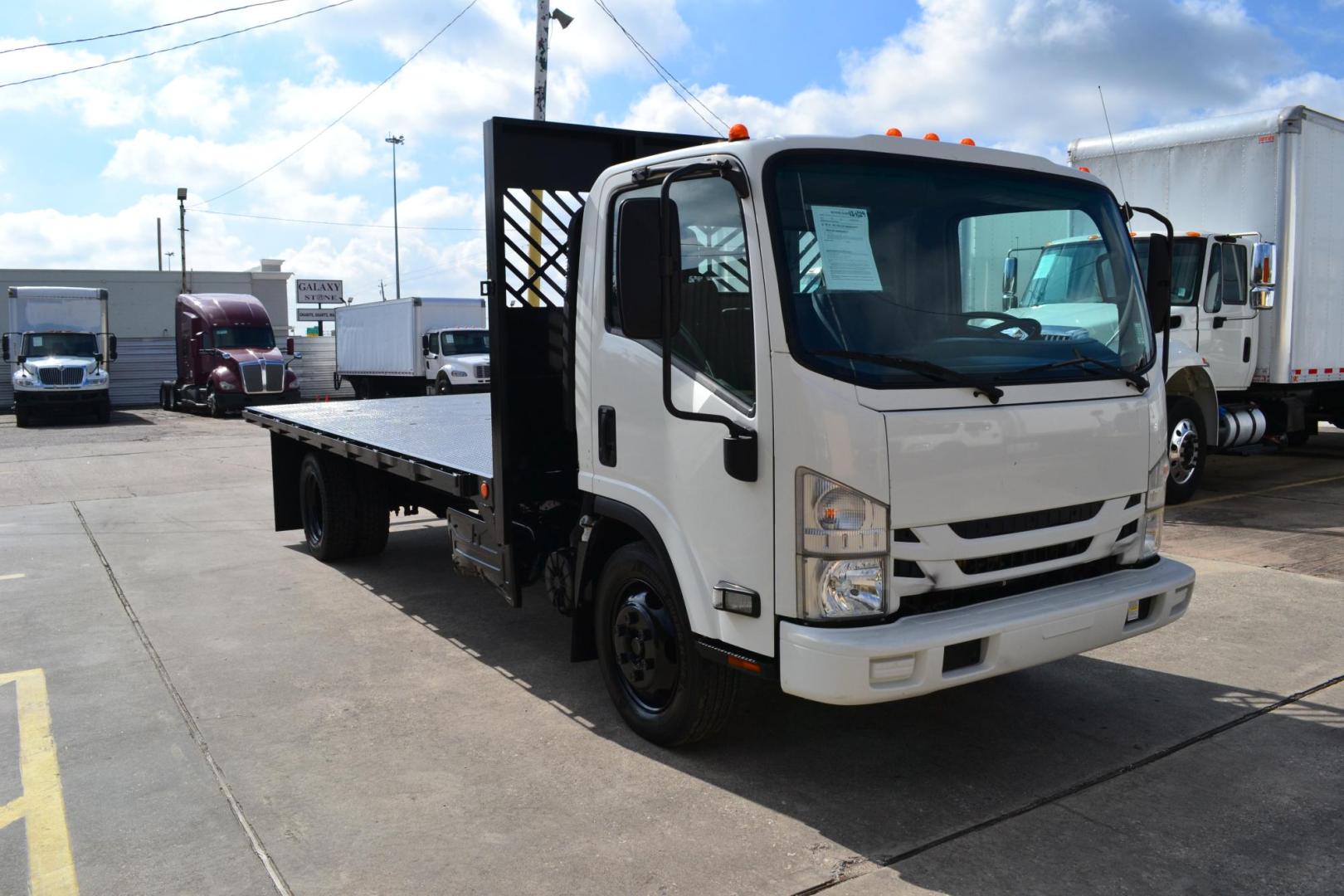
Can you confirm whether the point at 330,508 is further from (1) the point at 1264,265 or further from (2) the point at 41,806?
(1) the point at 1264,265

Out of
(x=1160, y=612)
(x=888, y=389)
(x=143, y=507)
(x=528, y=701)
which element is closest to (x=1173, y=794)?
(x=1160, y=612)

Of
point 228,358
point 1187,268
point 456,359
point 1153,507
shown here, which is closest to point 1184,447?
point 1187,268

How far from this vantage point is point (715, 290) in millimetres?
3836

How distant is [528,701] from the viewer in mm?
5062

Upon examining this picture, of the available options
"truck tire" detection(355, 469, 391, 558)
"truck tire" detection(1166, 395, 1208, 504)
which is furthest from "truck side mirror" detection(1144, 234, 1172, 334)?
"truck tire" detection(1166, 395, 1208, 504)

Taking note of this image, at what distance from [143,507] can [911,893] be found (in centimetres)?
1014

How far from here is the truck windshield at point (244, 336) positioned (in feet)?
87.8

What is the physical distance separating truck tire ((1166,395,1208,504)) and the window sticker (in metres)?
7.60

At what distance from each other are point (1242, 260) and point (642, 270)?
9.24 m

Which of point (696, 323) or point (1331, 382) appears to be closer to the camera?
point (696, 323)

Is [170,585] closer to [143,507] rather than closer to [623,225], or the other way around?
[143,507]

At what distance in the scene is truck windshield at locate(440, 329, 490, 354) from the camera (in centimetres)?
2592

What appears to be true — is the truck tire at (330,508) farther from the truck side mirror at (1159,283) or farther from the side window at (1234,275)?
the side window at (1234,275)

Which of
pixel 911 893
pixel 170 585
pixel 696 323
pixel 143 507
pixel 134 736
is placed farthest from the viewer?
pixel 143 507
